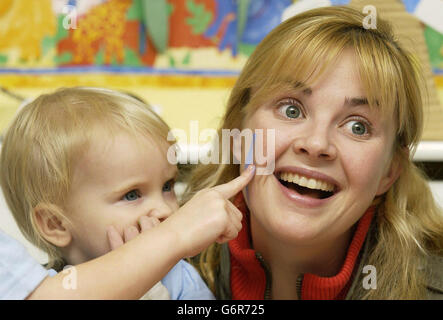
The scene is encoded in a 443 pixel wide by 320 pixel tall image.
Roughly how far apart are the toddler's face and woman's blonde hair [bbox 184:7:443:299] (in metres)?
0.25

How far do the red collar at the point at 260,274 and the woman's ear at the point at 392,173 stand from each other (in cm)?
6

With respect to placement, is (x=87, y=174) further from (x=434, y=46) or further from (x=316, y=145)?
(x=434, y=46)

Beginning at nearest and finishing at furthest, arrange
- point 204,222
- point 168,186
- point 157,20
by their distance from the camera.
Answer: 1. point 204,222
2. point 168,186
3. point 157,20

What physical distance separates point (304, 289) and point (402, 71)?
1.56 ft

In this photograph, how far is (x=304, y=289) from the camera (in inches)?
45.9

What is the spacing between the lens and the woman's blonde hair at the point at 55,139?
106 centimetres

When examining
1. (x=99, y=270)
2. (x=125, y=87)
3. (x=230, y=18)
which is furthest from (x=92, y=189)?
(x=230, y=18)

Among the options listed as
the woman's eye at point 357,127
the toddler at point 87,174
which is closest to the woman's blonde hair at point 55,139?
the toddler at point 87,174

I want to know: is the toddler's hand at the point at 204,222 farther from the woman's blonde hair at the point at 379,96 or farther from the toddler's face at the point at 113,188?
the woman's blonde hair at the point at 379,96

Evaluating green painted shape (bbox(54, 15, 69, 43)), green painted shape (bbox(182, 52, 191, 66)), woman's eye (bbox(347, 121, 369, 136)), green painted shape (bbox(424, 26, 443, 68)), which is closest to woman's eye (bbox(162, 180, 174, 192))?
woman's eye (bbox(347, 121, 369, 136))

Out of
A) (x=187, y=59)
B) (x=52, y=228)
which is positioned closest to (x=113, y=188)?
(x=52, y=228)

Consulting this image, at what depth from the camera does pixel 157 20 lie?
2012mm

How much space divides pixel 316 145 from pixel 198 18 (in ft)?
3.89

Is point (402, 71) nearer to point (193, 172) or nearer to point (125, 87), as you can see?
point (193, 172)
